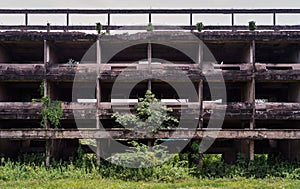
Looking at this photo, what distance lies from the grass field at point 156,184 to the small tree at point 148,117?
130 inches

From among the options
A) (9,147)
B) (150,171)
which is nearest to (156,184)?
(150,171)

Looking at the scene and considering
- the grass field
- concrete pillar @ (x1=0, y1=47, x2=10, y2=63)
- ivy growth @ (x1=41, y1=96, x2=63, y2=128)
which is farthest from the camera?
concrete pillar @ (x1=0, y1=47, x2=10, y2=63)

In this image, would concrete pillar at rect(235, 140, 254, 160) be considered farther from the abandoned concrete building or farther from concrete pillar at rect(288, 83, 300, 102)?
concrete pillar at rect(288, 83, 300, 102)

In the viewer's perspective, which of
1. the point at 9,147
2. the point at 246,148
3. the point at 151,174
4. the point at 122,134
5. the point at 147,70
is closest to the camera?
the point at 151,174

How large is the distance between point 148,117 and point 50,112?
5.27 metres

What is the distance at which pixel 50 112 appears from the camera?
18844 millimetres

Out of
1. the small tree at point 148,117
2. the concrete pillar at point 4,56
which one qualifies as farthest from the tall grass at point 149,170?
the concrete pillar at point 4,56

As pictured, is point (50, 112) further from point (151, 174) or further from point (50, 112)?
point (151, 174)

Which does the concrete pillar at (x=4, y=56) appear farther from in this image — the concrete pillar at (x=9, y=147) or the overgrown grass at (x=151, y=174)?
the overgrown grass at (x=151, y=174)

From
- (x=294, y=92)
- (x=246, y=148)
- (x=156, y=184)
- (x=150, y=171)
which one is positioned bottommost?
(x=156, y=184)

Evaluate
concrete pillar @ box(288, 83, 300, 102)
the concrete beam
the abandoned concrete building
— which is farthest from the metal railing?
the concrete beam

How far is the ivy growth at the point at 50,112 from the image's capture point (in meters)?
18.8

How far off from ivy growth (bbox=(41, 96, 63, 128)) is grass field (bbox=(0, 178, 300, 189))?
369 cm

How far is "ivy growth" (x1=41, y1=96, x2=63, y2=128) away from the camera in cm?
1881
